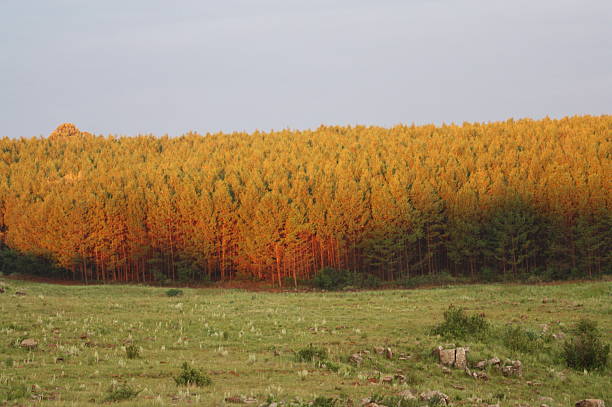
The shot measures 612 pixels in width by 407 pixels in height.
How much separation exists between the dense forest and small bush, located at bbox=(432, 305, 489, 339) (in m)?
48.9

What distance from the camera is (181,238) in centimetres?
8062

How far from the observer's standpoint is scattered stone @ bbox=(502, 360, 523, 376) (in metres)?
18.4

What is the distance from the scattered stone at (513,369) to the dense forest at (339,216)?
5398 cm

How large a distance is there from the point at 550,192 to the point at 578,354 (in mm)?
59150

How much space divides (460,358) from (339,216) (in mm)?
56568

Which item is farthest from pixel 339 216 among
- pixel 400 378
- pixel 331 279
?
pixel 400 378

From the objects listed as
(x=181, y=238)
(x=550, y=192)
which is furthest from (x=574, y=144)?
(x=181, y=238)

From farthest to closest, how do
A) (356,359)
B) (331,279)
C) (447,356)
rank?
(331,279) → (447,356) → (356,359)

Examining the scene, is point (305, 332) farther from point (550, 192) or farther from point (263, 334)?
point (550, 192)

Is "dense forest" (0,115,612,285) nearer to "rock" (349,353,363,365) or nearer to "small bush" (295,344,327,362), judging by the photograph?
"small bush" (295,344,327,362)

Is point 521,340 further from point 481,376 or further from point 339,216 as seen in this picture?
point 339,216

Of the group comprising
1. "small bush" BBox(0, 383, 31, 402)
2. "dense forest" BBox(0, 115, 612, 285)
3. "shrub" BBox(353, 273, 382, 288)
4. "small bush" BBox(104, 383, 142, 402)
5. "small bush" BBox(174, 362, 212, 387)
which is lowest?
"shrub" BBox(353, 273, 382, 288)

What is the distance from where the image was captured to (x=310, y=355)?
1872cm

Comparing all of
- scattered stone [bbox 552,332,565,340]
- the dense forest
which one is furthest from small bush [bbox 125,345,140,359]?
the dense forest
